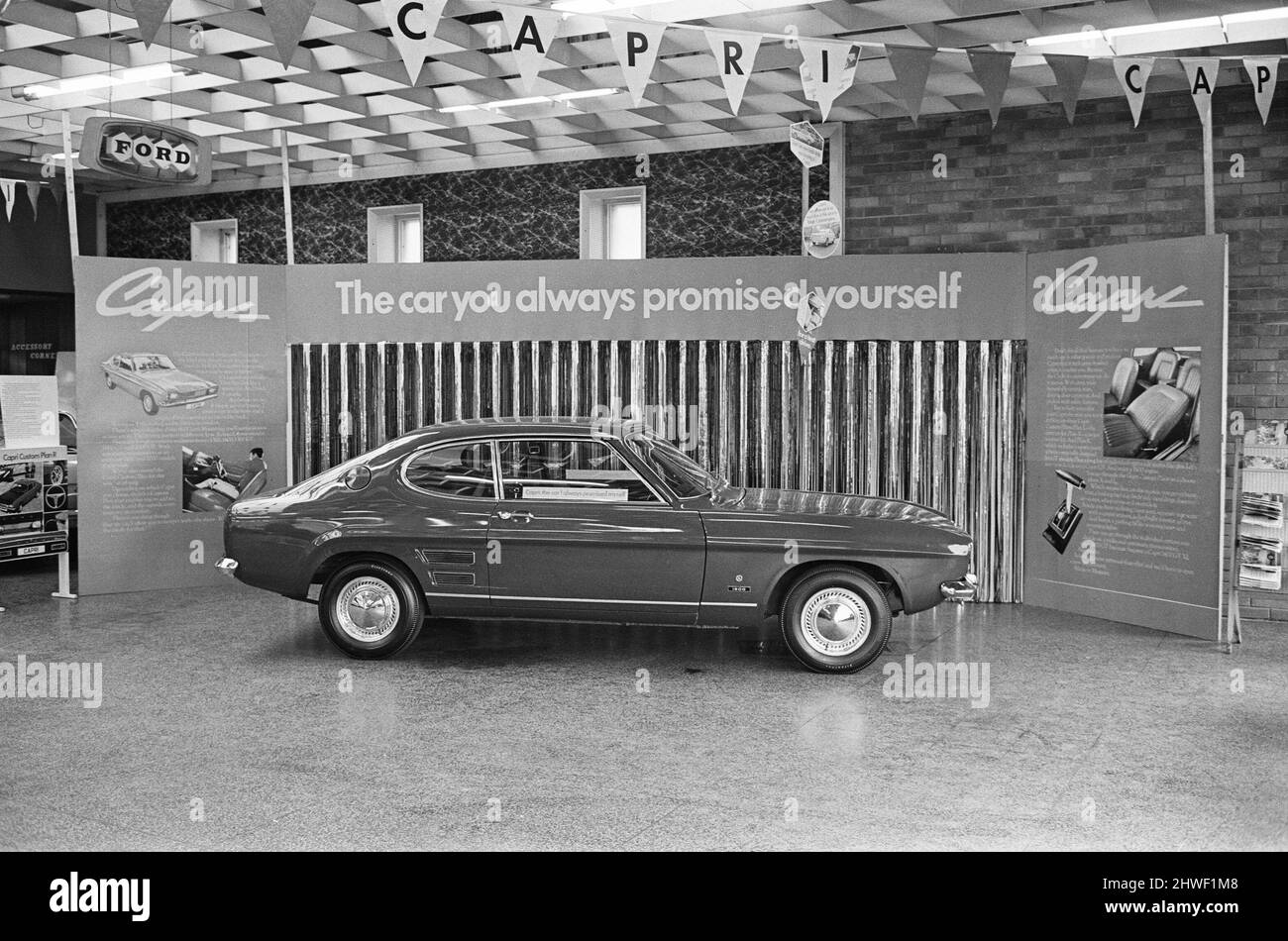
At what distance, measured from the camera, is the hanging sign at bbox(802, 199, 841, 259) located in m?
9.93

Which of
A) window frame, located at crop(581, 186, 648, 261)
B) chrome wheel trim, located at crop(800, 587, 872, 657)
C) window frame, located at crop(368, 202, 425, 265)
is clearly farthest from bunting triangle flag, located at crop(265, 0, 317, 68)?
window frame, located at crop(368, 202, 425, 265)

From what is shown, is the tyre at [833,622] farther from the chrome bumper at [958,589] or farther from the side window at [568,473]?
the side window at [568,473]

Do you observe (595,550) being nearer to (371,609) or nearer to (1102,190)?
(371,609)

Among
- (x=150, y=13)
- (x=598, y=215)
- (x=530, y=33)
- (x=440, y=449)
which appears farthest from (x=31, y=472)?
(x=598, y=215)

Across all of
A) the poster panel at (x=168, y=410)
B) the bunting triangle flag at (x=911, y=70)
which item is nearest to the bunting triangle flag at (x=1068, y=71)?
the bunting triangle flag at (x=911, y=70)

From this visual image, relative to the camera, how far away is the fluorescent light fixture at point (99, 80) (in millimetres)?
9070

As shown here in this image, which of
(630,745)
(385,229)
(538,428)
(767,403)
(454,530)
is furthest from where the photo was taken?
(385,229)

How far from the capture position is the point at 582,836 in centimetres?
406

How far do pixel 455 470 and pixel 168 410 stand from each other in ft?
11.2

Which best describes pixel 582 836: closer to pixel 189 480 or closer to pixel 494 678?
pixel 494 678

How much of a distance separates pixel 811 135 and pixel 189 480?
5735 mm

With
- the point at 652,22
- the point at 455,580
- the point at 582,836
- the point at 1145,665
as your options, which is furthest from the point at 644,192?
the point at 582,836

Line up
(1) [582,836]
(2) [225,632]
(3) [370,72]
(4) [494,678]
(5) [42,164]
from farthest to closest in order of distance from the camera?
(5) [42,164] < (3) [370,72] < (2) [225,632] < (4) [494,678] < (1) [582,836]

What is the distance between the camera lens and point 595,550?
661 cm
